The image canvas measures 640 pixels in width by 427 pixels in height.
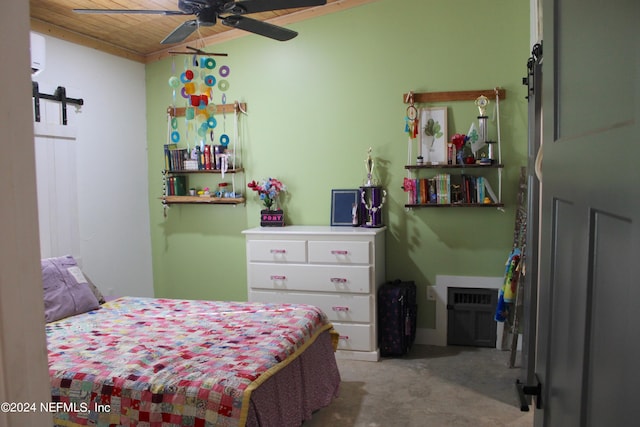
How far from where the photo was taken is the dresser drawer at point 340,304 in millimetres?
3945

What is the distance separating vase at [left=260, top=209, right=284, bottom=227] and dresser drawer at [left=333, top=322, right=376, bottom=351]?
42.6 inches

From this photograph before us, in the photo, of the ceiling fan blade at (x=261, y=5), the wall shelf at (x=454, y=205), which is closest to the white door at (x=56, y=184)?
the ceiling fan blade at (x=261, y=5)

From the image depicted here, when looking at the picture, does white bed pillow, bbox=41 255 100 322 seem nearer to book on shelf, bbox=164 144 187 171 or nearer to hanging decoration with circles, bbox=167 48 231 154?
hanging decoration with circles, bbox=167 48 231 154

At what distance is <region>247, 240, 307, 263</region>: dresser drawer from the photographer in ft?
13.4

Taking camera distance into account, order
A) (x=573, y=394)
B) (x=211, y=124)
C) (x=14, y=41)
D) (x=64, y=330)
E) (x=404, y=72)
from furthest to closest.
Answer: (x=404, y=72)
(x=211, y=124)
(x=64, y=330)
(x=573, y=394)
(x=14, y=41)

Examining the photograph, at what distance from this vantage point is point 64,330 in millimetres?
2949

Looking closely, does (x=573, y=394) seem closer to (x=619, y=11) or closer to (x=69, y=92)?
(x=619, y=11)

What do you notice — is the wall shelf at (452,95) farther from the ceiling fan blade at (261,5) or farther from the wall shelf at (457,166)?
the ceiling fan blade at (261,5)

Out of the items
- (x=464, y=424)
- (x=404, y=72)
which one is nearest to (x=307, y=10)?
(x=404, y=72)

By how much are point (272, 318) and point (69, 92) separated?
2658 mm

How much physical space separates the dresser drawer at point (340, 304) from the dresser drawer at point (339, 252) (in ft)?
0.94

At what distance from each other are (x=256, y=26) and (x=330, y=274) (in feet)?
6.64

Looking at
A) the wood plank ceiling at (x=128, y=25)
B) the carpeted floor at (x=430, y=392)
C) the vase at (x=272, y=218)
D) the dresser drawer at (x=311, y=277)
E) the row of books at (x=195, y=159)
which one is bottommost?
the carpeted floor at (x=430, y=392)

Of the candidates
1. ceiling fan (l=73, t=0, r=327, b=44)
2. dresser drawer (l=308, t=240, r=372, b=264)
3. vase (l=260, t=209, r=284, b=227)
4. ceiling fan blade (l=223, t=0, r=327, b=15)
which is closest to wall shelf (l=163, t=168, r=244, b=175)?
vase (l=260, t=209, r=284, b=227)
